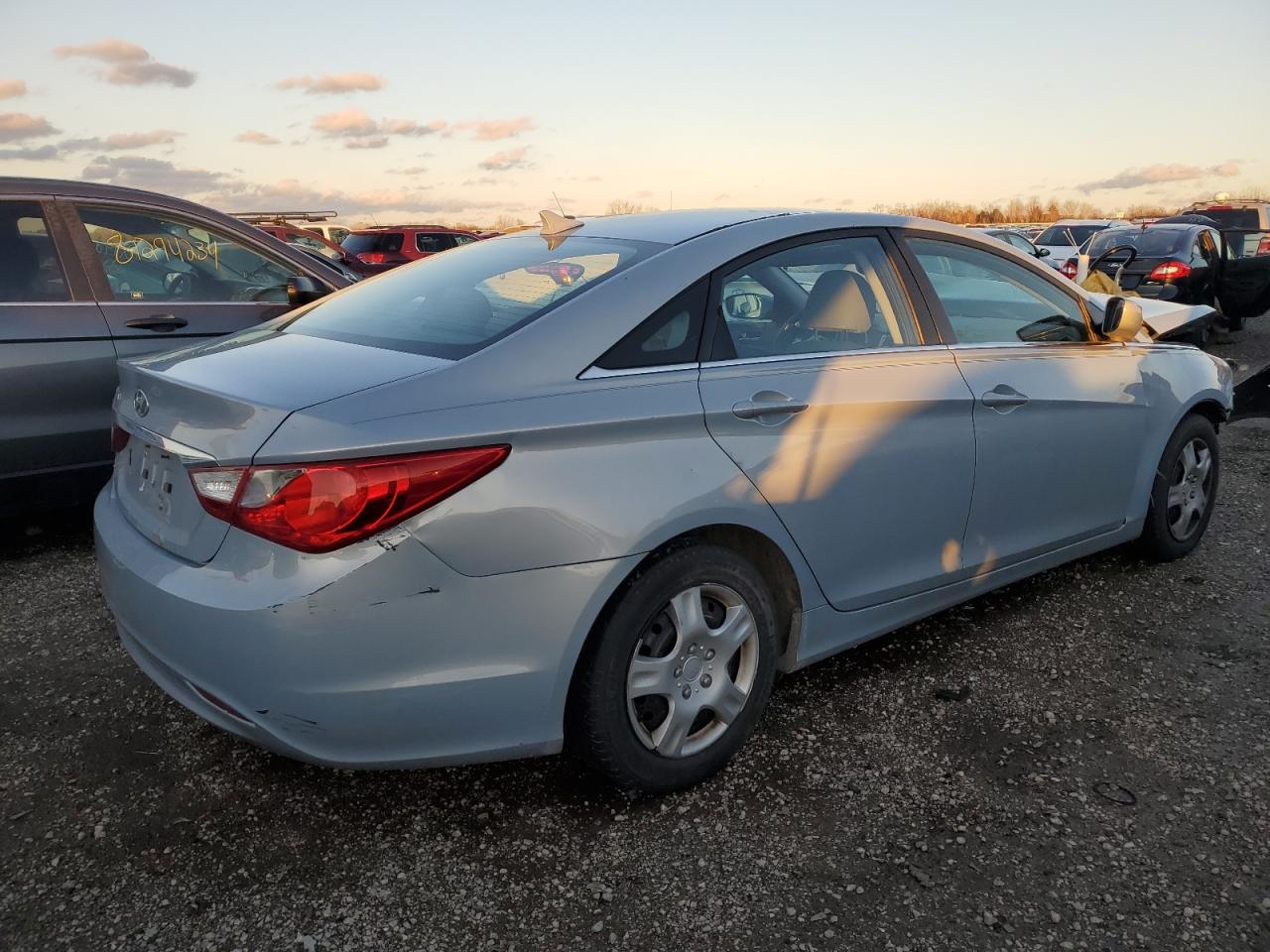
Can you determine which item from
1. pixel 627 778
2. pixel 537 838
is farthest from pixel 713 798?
pixel 537 838

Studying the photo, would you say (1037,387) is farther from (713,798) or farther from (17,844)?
(17,844)

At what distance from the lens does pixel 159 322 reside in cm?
447

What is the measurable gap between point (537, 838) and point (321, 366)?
129 centimetres

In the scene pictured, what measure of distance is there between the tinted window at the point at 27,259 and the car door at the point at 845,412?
10.8 feet

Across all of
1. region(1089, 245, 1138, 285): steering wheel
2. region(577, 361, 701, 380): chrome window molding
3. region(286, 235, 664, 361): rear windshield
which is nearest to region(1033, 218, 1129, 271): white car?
region(1089, 245, 1138, 285): steering wheel

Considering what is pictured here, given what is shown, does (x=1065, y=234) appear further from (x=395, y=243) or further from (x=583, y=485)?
(x=583, y=485)

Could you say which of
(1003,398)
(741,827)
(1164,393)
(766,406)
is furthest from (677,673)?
(1164,393)

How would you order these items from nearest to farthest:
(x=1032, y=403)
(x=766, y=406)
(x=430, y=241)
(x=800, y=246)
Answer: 1. (x=766, y=406)
2. (x=800, y=246)
3. (x=1032, y=403)
4. (x=430, y=241)

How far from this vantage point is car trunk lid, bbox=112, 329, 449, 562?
210 centimetres

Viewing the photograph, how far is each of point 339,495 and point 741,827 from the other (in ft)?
4.33

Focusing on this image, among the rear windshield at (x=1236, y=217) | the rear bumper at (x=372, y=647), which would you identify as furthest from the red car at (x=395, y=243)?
the rear bumper at (x=372, y=647)

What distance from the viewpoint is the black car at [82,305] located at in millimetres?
4102

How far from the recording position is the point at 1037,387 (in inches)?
130

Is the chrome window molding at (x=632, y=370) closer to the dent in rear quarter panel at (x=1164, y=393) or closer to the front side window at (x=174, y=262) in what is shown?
the dent in rear quarter panel at (x=1164, y=393)
